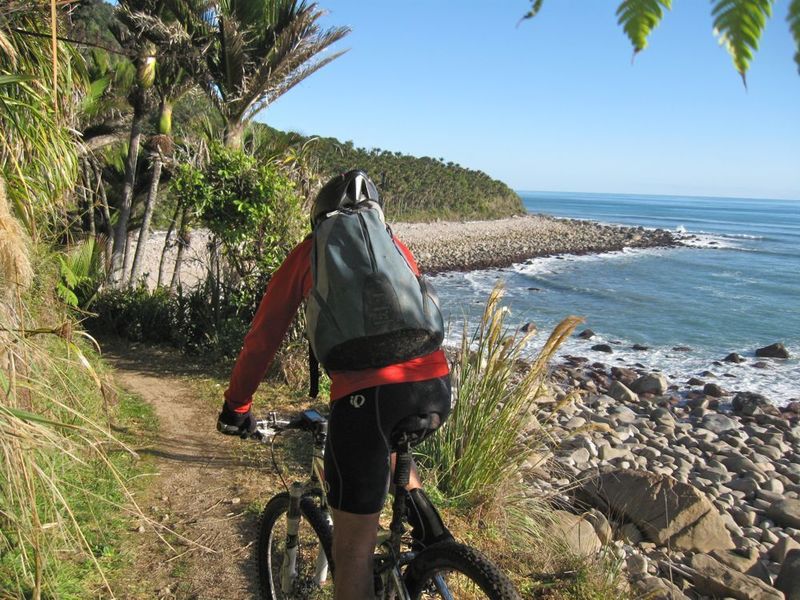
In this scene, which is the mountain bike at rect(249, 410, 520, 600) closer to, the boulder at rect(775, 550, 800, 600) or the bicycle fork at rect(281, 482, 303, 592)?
the bicycle fork at rect(281, 482, 303, 592)

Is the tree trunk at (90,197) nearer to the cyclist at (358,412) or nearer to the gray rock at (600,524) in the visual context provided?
the cyclist at (358,412)

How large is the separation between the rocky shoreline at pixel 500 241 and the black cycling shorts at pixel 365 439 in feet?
104

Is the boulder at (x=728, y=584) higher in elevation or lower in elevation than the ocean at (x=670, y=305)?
higher

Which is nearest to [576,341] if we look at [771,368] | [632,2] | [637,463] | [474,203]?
[771,368]

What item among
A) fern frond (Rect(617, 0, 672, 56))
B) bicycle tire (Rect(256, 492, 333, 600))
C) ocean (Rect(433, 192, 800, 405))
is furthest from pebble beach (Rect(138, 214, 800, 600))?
fern frond (Rect(617, 0, 672, 56))

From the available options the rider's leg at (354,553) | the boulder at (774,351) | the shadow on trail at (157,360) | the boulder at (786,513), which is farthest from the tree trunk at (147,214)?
the boulder at (774,351)

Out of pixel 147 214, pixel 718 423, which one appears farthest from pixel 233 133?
pixel 718 423

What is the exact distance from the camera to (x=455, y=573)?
6.89 ft

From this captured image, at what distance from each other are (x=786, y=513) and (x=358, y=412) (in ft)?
27.2

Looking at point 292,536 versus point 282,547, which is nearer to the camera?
point 292,536

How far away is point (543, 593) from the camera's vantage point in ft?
12.1

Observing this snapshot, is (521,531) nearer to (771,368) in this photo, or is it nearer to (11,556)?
(11,556)

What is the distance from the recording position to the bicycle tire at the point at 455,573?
75.7 inches

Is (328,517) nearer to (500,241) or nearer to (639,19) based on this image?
(639,19)
